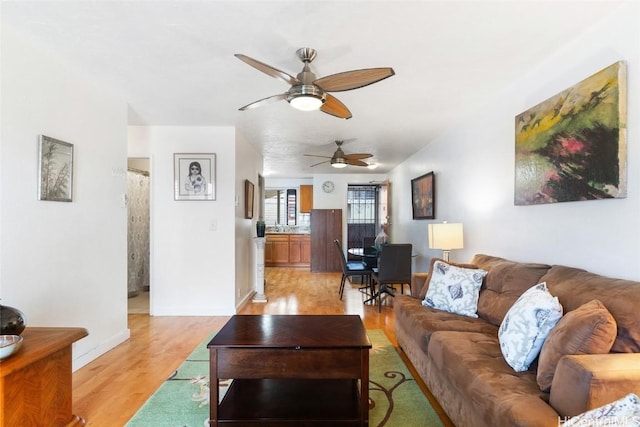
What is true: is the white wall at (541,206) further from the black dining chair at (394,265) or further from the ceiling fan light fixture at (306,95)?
the ceiling fan light fixture at (306,95)

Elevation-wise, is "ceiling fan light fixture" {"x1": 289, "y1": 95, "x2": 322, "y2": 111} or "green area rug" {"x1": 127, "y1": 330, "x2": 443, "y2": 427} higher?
"ceiling fan light fixture" {"x1": 289, "y1": 95, "x2": 322, "y2": 111}

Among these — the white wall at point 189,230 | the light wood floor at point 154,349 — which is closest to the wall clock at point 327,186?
the light wood floor at point 154,349

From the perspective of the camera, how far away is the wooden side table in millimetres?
1365

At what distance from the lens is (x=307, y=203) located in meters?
8.44

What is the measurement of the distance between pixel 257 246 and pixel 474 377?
A: 362 cm

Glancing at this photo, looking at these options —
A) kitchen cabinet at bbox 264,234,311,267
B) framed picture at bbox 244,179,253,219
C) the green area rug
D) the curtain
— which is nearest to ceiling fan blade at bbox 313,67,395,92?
the green area rug

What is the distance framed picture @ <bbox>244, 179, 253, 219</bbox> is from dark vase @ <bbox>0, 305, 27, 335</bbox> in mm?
3144

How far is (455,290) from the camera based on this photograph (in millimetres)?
2492

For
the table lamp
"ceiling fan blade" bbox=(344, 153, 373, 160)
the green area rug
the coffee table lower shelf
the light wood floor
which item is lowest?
the light wood floor

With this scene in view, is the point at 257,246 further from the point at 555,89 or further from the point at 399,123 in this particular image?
the point at 555,89

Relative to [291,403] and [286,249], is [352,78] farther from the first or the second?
[286,249]

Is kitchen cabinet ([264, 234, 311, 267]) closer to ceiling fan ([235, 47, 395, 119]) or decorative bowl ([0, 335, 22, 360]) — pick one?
ceiling fan ([235, 47, 395, 119])

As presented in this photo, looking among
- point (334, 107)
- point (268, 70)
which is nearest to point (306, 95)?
point (268, 70)

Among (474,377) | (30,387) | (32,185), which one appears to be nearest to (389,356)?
(474,377)
